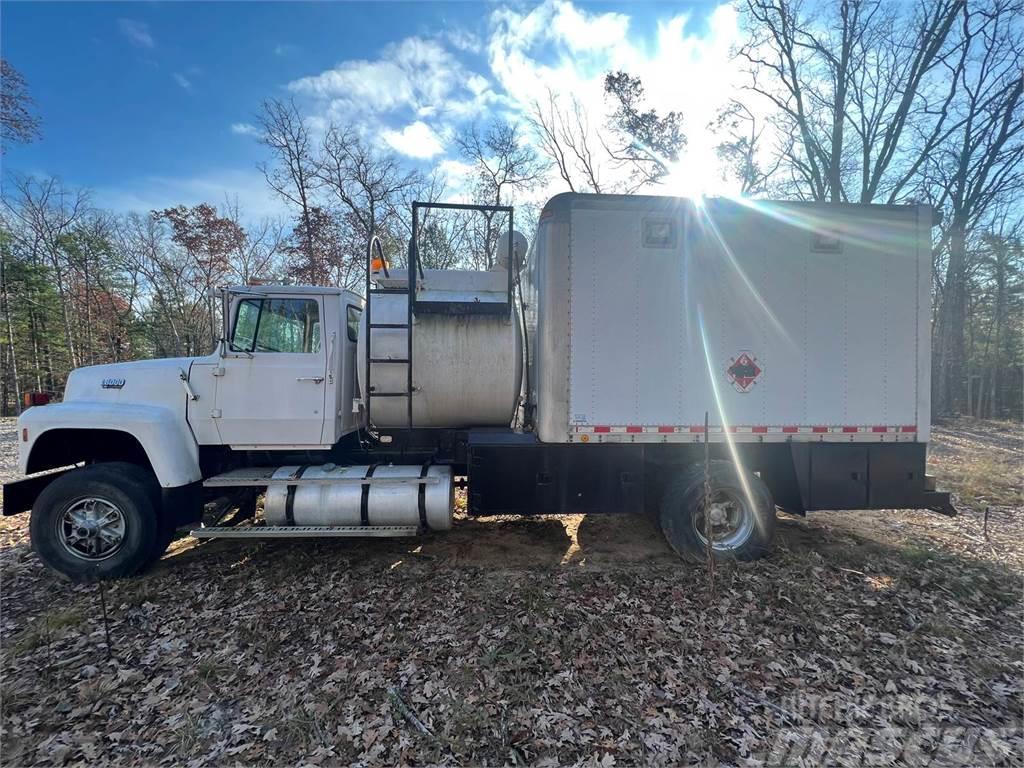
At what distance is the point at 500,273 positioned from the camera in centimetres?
492

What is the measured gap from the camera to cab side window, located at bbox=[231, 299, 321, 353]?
14.8 ft

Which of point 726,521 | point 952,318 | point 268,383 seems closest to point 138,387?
point 268,383

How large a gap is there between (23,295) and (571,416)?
30.8 m

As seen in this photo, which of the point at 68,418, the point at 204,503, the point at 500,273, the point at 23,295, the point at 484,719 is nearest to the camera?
the point at 484,719

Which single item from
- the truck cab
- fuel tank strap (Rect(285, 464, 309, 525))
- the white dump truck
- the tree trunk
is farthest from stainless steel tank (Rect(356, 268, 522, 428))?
the tree trunk

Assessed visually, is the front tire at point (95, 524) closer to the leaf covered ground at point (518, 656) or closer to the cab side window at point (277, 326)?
the leaf covered ground at point (518, 656)

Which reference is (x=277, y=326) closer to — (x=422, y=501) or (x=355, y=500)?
(x=355, y=500)

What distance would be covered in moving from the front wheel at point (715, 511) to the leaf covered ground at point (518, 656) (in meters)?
0.23

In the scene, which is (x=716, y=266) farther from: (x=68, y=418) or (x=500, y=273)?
(x=68, y=418)

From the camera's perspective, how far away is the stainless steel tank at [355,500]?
4340 millimetres

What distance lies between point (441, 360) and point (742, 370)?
2928 millimetres

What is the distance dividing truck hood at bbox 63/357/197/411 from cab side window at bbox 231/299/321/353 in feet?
1.99

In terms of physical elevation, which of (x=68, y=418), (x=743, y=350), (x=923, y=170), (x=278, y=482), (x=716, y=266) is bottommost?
(x=278, y=482)

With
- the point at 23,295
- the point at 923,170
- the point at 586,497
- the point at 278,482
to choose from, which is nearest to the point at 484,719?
the point at 586,497
